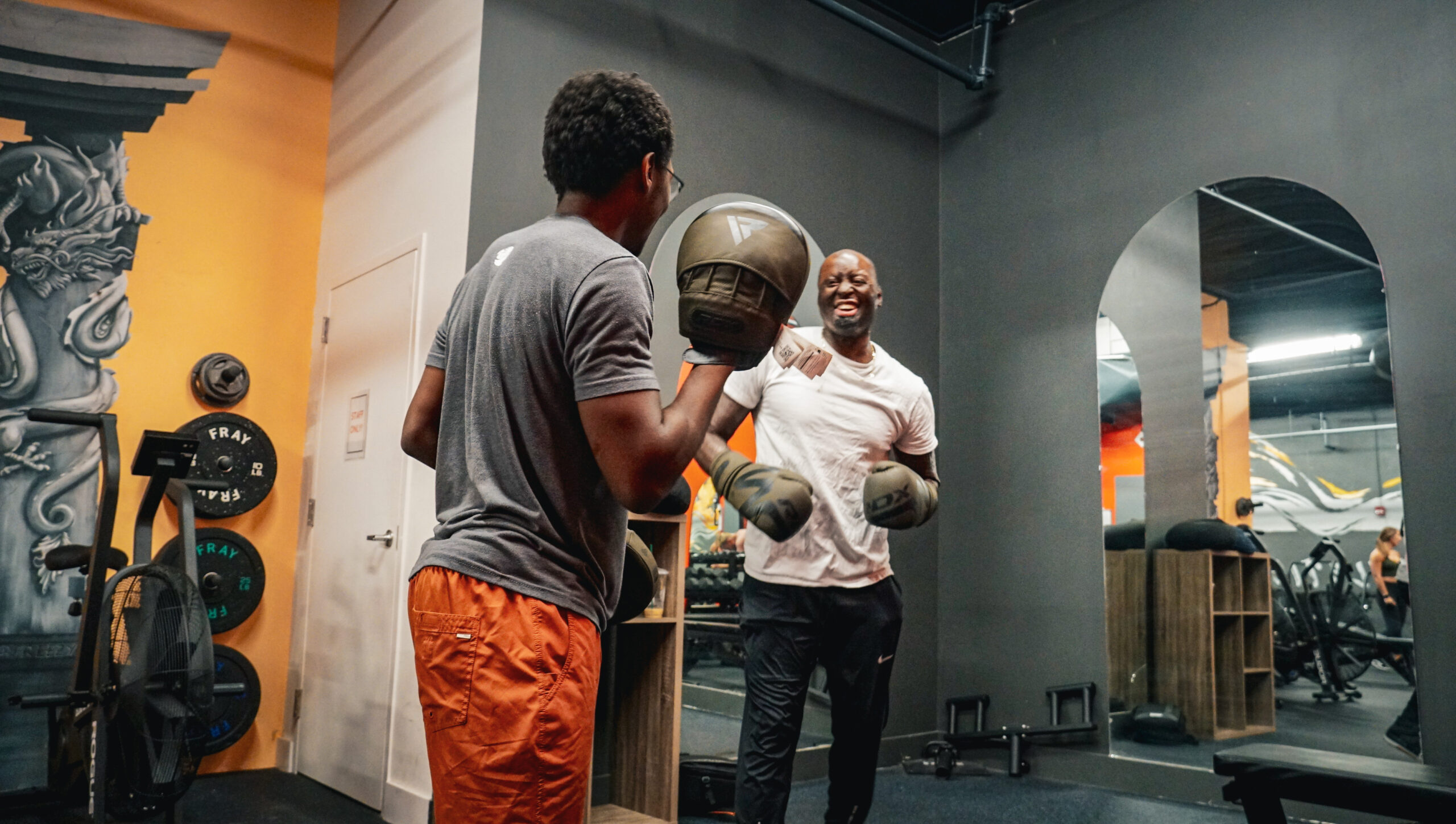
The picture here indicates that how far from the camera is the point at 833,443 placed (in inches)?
102

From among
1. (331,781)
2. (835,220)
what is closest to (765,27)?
(835,220)

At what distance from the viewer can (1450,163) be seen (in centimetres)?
338

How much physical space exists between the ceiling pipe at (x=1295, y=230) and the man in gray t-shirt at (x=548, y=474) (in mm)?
3252

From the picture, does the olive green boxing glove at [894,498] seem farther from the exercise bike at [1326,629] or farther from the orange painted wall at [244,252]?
the orange painted wall at [244,252]

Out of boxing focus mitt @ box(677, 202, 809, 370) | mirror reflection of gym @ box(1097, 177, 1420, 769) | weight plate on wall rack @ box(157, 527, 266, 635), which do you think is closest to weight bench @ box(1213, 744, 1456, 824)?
mirror reflection of gym @ box(1097, 177, 1420, 769)

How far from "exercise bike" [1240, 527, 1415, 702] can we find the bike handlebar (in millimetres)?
4085

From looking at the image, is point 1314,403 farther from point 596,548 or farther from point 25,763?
point 25,763

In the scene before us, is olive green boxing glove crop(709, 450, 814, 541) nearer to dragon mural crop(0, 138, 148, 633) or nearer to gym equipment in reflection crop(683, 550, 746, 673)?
gym equipment in reflection crop(683, 550, 746, 673)

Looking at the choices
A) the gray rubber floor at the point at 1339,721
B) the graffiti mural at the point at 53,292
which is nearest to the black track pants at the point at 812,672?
the gray rubber floor at the point at 1339,721

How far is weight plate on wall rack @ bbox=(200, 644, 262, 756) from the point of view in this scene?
11.8 feet

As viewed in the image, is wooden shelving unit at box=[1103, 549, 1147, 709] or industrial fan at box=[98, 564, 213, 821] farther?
wooden shelving unit at box=[1103, 549, 1147, 709]

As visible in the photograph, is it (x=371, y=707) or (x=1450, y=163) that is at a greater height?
(x=1450, y=163)

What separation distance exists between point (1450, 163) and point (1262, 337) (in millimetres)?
822

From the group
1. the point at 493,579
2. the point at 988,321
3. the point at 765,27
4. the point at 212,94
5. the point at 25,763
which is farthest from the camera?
the point at 988,321
